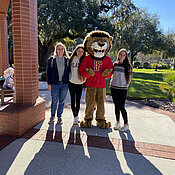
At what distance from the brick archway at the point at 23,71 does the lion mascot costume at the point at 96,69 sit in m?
1.15

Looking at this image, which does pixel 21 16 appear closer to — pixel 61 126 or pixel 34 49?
pixel 34 49

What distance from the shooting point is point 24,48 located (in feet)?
12.1

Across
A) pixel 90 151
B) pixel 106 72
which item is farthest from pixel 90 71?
pixel 90 151

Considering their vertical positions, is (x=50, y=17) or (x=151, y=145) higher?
(x=50, y=17)

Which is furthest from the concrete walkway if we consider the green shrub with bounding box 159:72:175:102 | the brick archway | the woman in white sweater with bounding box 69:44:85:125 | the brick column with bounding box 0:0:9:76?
the brick column with bounding box 0:0:9:76

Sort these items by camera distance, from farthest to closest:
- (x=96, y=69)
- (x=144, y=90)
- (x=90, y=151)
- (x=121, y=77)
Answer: (x=144, y=90) → (x=96, y=69) → (x=121, y=77) → (x=90, y=151)

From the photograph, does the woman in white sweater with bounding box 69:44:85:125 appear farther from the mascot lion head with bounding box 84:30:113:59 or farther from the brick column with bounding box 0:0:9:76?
the brick column with bounding box 0:0:9:76

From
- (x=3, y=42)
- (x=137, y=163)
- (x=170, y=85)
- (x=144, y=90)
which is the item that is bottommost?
(x=137, y=163)

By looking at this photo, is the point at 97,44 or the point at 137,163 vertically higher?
the point at 97,44

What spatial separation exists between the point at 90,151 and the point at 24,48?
253cm

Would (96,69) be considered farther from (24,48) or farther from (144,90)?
(144,90)

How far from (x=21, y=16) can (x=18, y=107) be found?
1.93 metres

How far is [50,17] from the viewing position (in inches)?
586

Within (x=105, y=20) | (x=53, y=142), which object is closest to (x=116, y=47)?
(x=105, y=20)
